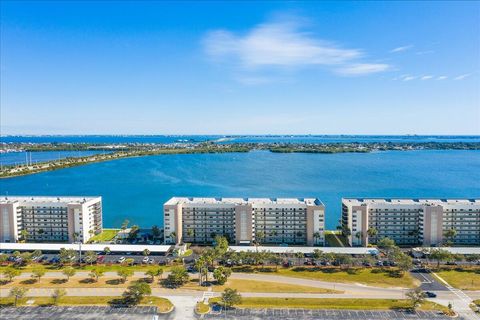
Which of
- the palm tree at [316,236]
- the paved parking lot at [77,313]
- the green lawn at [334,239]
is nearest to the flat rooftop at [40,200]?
the paved parking lot at [77,313]

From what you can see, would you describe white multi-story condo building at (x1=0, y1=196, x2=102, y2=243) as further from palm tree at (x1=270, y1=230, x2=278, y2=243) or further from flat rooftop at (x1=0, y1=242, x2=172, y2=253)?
palm tree at (x1=270, y1=230, x2=278, y2=243)

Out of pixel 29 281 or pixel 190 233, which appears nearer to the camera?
pixel 29 281

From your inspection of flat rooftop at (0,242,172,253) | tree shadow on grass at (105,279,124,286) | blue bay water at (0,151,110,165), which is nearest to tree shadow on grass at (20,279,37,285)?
tree shadow on grass at (105,279,124,286)

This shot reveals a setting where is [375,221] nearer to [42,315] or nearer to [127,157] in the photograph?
[42,315]

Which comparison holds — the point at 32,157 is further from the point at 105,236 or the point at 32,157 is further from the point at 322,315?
the point at 322,315

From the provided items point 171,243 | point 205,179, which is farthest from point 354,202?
point 205,179

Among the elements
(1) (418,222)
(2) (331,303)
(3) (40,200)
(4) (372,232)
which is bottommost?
(2) (331,303)

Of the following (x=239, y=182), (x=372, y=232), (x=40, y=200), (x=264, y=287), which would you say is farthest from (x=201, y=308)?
(x=239, y=182)
